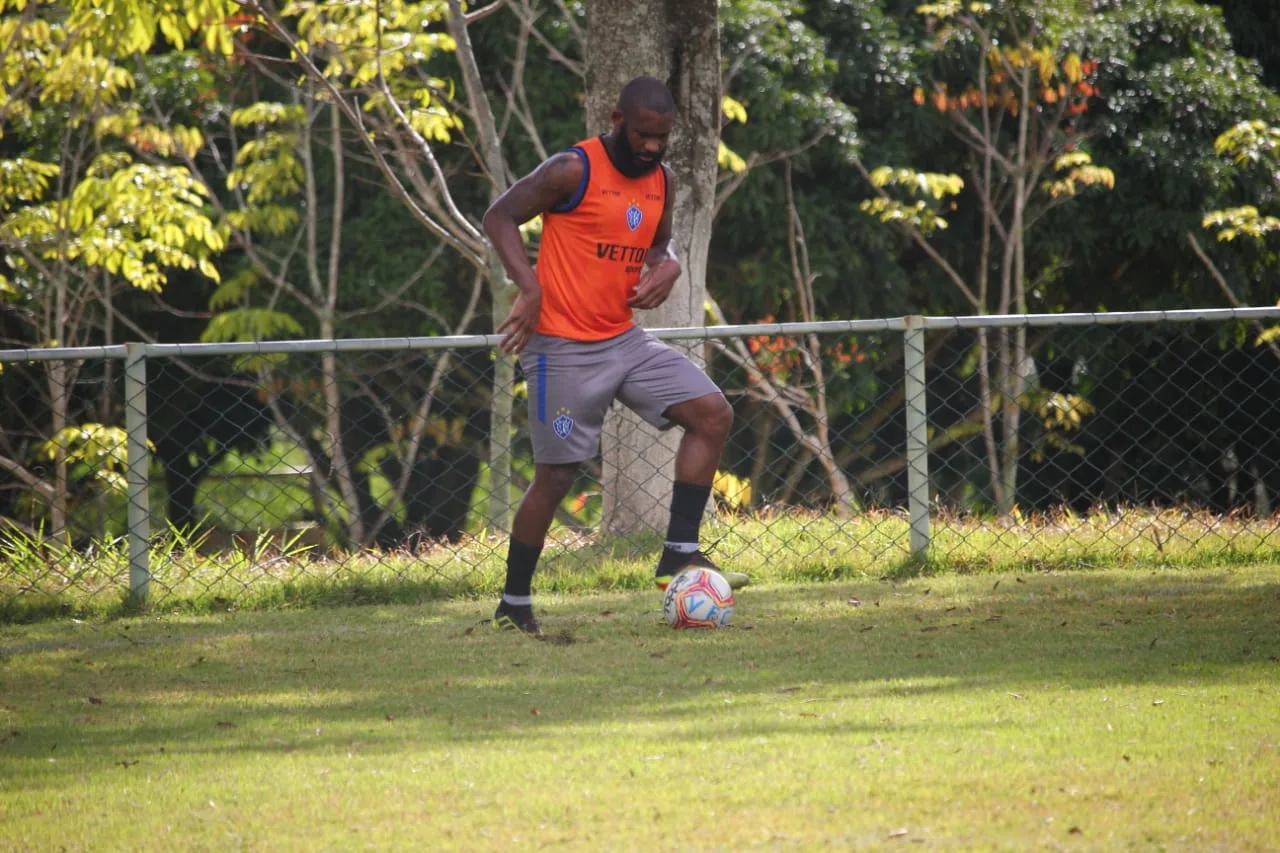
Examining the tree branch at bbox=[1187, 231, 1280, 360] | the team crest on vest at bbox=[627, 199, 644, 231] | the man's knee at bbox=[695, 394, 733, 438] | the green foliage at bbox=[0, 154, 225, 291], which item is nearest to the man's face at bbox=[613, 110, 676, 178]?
the team crest on vest at bbox=[627, 199, 644, 231]

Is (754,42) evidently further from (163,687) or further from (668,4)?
(163,687)

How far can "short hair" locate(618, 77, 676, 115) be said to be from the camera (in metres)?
5.10

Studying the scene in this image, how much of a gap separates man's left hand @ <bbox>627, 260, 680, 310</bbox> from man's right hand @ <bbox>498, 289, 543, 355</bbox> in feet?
1.20

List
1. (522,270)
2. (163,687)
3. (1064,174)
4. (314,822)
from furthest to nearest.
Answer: (1064,174) < (522,270) < (163,687) < (314,822)

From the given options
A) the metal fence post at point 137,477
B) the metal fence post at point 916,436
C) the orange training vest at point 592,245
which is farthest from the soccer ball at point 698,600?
the metal fence post at point 137,477

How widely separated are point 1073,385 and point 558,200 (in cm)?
1051

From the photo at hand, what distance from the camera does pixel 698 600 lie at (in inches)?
210

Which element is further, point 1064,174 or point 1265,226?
point 1064,174

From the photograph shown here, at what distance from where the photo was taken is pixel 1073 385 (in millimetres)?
14789

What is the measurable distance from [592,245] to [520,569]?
1187 mm

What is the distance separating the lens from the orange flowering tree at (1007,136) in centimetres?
1302

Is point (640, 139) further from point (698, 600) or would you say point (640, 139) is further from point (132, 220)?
point (132, 220)

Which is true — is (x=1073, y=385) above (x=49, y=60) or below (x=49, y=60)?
below

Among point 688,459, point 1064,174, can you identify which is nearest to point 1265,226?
point 1064,174
